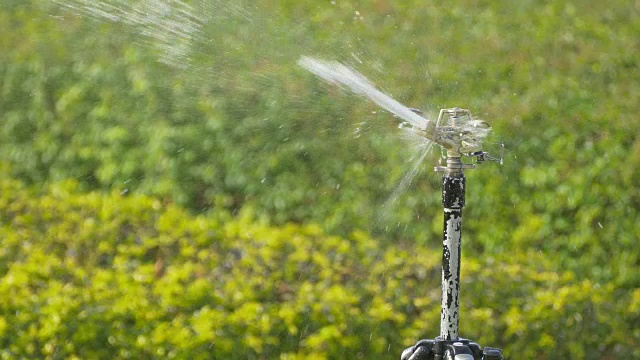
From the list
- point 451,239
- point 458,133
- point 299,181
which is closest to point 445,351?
point 451,239

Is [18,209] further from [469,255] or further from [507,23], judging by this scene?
[507,23]

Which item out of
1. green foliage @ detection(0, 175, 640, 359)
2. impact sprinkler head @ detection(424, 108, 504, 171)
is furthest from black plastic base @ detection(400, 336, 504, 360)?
green foliage @ detection(0, 175, 640, 359)

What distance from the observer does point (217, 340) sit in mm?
3711

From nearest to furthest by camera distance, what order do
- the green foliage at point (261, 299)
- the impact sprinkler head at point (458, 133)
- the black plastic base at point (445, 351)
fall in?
the black plastic base at point (445, 351)
the impact sprinkler head at point (458, 133)
the green foliage at point (261, 299)

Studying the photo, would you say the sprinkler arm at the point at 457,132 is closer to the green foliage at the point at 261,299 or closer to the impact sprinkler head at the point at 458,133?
the impact sprinkler head at the point at 458,133

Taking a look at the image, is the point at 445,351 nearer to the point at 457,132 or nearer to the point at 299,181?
the point at 457,132

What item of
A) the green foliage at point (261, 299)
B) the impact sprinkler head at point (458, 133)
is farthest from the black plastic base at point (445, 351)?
the green foliage at point (261, 299)

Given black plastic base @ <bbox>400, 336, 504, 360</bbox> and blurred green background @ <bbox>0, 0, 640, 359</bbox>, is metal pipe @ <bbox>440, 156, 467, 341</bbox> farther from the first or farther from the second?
blurred green background @ <bbox>0, 0, 640, 359</bbox>

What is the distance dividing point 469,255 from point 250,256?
46.0 inches

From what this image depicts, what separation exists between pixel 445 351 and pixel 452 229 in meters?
0.26

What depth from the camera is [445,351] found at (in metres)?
2.29

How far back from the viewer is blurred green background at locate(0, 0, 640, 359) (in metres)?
3.86

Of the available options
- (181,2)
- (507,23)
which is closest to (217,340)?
(181,2)

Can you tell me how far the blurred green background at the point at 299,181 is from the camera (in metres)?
3.86
